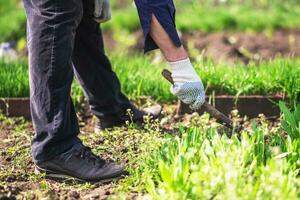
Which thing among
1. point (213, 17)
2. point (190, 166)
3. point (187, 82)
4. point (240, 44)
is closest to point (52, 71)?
point (187, 82)

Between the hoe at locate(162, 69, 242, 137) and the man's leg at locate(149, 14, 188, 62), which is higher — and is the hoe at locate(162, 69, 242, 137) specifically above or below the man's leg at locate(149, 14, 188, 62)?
below

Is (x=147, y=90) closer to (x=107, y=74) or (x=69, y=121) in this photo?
(x=107, y=74)

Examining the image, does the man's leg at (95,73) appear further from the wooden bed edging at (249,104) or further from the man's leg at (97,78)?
the wooden bed edging at (249,104)

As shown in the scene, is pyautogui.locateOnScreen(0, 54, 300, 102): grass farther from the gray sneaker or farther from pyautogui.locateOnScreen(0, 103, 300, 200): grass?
the gray sneaker

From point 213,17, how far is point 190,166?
4375 millimetres

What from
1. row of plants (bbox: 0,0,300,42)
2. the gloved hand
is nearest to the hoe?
the gloved hand

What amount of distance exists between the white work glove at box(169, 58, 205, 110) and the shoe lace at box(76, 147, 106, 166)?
1.57 feet

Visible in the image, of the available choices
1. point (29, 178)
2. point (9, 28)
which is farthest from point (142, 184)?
point (9, 28)

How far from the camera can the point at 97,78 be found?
397cm

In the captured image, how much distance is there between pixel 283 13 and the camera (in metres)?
7.40

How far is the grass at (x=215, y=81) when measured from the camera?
4.41 meters

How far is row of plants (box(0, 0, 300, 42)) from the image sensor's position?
705 cm

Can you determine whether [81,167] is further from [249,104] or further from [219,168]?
[249,104]

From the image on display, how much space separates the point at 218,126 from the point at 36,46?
121 centimetres
